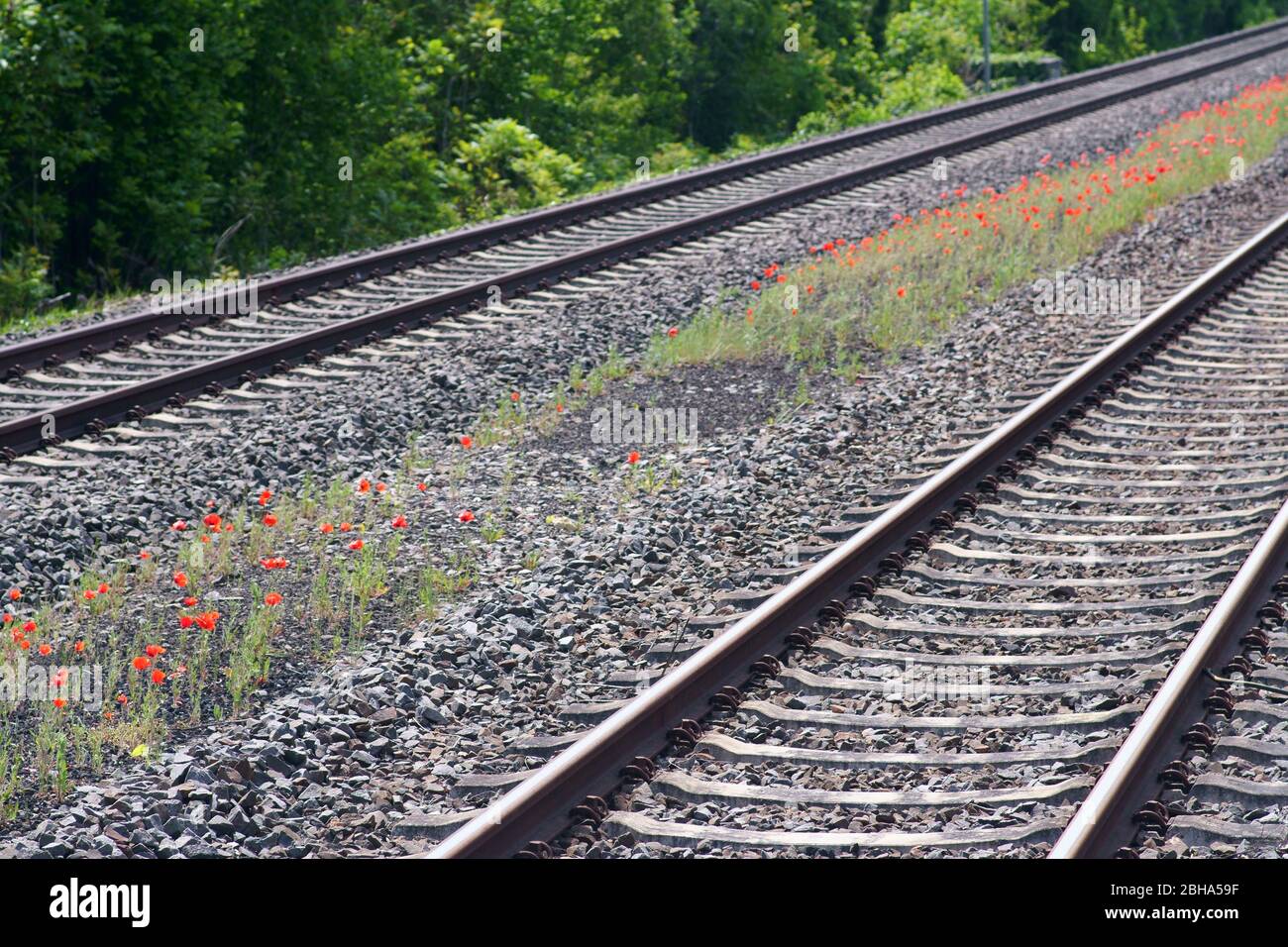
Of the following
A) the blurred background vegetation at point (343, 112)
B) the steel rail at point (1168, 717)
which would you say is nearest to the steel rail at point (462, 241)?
the blurred background vegetation at point (343, 112)

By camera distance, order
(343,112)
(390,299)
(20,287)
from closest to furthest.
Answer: (390,299) < (20,287) < (343,112)

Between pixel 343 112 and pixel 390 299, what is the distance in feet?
24.9

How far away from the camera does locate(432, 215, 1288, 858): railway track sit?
170 inches

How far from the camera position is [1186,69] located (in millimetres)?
28828

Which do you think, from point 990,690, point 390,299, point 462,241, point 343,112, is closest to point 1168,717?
point 990,690

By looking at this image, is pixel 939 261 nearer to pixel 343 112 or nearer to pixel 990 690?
pixel 990 690

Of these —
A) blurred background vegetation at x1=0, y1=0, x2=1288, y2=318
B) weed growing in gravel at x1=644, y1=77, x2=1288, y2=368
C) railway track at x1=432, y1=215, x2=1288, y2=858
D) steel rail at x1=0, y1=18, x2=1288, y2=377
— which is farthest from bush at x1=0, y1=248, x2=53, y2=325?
railway track at x1=432, y1=215, x2=1288, y2=858

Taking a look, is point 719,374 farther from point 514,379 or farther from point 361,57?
point 361,57

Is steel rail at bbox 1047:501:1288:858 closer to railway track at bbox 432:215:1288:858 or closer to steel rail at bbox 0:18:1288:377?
railway track at bbox 432:215:1288:858

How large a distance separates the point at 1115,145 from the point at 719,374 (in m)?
11.4

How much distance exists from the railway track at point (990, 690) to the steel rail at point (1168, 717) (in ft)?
0.04

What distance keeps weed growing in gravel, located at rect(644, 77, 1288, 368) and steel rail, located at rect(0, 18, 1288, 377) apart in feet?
10.1

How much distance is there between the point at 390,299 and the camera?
12.0 metres
